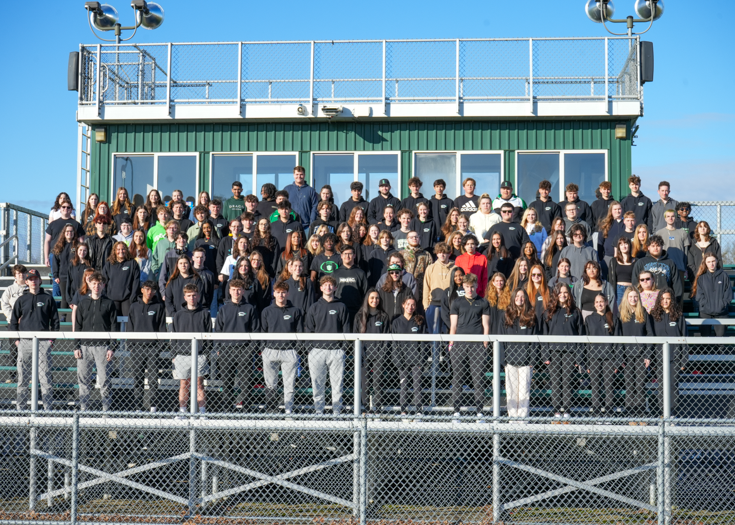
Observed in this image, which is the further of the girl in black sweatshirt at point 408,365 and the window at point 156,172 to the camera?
the window at point 156,172

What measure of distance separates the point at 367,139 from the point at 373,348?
25.8ft

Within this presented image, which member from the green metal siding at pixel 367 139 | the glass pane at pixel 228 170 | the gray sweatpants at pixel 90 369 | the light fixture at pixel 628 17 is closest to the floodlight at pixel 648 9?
the light fixture at pixel 628 17

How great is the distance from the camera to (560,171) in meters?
15.4

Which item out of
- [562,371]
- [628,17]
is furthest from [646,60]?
[562,371]

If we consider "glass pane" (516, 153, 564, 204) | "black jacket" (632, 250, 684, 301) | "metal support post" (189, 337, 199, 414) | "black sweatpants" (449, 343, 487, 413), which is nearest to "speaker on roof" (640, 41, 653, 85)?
"glass pane" (516, 153, 564, 204)

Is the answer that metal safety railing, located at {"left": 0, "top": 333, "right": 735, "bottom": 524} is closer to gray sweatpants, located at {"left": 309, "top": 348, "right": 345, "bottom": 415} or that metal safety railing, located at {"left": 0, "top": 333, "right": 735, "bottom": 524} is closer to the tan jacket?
gray sweatpants, located at {"left": 309, "top": 348, "right": 345, "bottom": 415}

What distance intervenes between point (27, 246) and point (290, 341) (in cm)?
942

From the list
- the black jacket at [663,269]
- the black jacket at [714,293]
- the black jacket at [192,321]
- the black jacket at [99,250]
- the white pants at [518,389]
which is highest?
the black jacket at [99,250]

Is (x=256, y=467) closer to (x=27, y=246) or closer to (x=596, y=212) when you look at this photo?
(x=596, y=212)

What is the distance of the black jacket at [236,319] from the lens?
365 inches

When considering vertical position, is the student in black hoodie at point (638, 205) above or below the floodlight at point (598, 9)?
below

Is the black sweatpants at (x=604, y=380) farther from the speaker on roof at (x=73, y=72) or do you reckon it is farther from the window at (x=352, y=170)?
the speaker on roof at (x=73, y=72)

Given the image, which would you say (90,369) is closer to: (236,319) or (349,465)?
(236,319)

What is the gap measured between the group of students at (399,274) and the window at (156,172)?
2.64 meters
